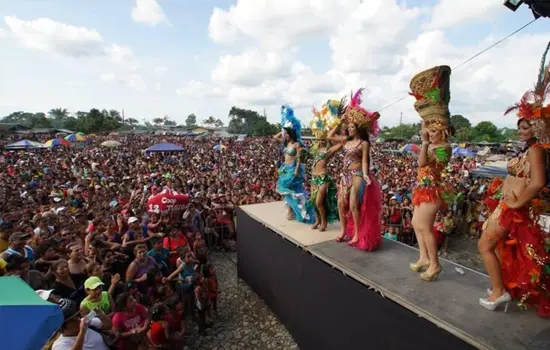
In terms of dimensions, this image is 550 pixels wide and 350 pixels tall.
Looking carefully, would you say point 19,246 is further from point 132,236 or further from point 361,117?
point 361,117

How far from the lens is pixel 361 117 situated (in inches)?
160

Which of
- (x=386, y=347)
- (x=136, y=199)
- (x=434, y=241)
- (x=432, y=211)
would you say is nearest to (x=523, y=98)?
(x=432, y=211)

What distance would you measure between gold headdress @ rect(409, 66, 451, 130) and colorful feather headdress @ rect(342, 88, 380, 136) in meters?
0.96

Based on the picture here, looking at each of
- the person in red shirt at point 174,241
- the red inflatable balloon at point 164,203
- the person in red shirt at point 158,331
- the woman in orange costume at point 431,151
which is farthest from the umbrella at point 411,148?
the red inflatable balloon at point 164,203

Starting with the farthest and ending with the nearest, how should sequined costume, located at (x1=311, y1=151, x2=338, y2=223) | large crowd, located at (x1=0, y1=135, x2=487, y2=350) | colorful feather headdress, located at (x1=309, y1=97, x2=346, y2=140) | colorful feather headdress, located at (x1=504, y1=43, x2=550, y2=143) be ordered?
sequined costume, located at (x1=311, y1=151, x2=338, y2=223) → colorful feather headdress, located at (x1=309, y1=97, x2=346, y2=140) → large crowd, located at (x1=0, y1=135, x2=487, y2=350) → colorful feather headdress, located at (x1=504, y1=43, x2=550, y2=143)

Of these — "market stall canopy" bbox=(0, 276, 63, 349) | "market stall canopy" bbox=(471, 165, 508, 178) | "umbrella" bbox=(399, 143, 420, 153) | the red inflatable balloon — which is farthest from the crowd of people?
"market stall canopy" bbox=(471, 165, 508, 178)

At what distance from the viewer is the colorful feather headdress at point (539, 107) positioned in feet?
7.71

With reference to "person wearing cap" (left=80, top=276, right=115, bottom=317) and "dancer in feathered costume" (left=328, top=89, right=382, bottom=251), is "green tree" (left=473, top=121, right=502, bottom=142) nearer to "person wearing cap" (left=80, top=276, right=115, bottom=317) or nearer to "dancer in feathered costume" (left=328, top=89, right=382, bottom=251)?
"dancer in feathered costume" (left=328, top=89, right=382, bottom=251)

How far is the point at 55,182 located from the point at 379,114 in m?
11.6

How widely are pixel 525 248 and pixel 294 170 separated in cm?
357

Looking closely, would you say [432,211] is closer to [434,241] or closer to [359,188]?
[434,241]

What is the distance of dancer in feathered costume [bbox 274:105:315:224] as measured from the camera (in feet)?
18.1

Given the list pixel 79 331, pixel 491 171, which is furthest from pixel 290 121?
pixel 491 171

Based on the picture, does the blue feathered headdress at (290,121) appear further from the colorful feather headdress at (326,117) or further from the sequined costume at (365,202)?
→ the sequined costume at (365,202)
